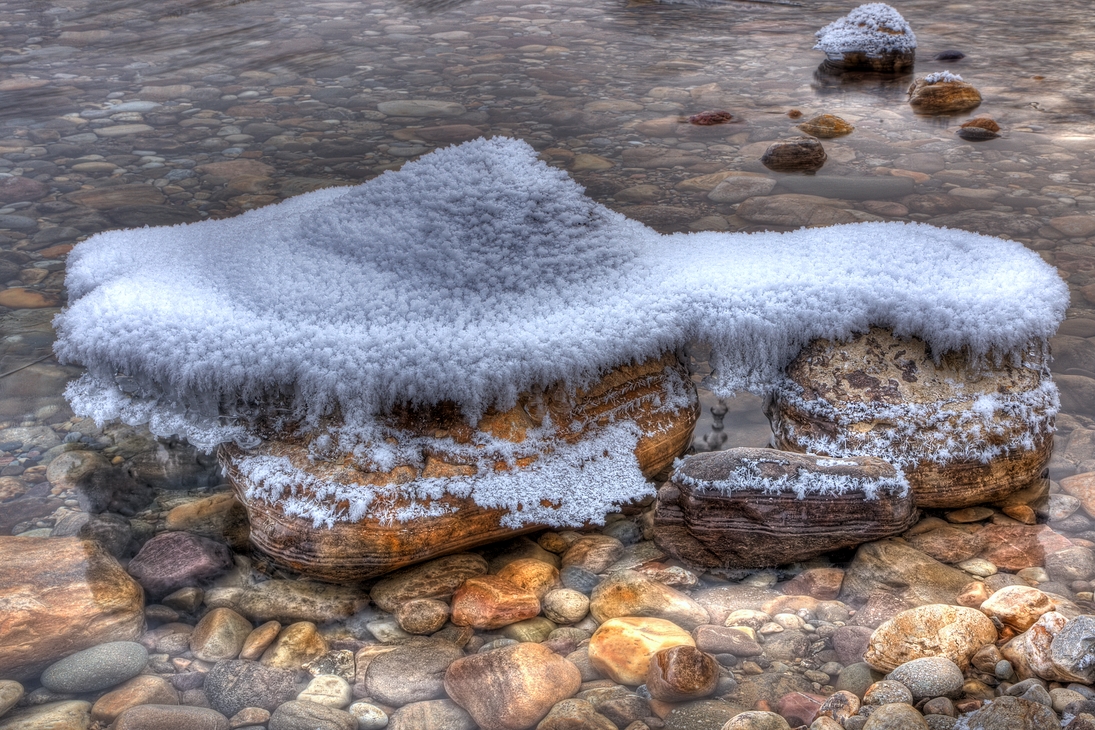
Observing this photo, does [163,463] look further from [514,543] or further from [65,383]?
[514,543]

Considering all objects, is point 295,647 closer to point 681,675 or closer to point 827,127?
point 681,675

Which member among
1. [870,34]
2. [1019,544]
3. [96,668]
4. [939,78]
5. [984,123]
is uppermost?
[870,34]

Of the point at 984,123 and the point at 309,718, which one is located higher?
the point at 984,123

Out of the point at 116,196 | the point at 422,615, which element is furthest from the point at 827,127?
the point at 422,615

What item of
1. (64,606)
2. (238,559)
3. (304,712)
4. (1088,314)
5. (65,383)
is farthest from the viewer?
(1088,314)

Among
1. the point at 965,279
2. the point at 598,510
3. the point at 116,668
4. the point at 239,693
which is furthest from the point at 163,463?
the point at 965,279

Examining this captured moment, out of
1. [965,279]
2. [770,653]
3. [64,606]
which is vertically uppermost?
[965,279]

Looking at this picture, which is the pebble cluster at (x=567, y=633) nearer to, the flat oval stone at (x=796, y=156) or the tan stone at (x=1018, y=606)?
the tan stone at (x=1018, y=606)
